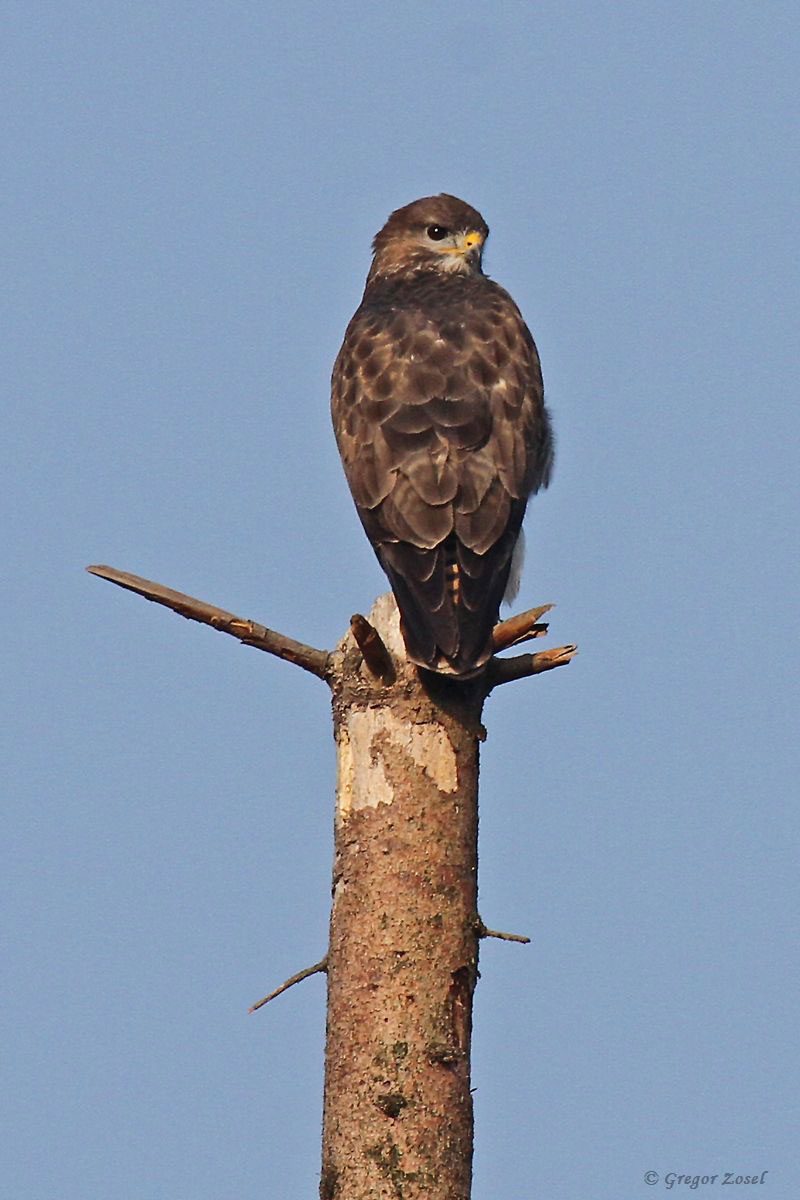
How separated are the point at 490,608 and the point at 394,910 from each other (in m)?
1.69

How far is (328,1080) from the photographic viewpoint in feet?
21.8

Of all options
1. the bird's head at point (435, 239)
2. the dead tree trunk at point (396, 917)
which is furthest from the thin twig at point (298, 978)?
the bird's head at point (435, 239)

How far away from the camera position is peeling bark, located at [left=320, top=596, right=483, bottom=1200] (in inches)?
252

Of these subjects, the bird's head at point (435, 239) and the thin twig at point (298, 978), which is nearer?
the thin twig at point (298, 978)

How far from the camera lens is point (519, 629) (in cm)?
771

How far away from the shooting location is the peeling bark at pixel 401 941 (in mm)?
6406

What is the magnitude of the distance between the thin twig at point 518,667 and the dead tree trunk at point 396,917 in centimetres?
15

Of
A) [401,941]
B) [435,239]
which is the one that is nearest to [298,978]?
[401,941]

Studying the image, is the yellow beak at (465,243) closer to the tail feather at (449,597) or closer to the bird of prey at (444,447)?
the bird of prey at (444,447)

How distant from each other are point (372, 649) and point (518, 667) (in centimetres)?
81

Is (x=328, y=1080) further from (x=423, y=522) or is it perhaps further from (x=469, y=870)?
(x=423, y=522)

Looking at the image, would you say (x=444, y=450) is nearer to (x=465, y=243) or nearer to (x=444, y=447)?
(x=444, y=447)

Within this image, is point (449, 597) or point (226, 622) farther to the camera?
point (449, 597)

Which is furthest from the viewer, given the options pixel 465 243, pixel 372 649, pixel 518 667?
pixel 465 243
